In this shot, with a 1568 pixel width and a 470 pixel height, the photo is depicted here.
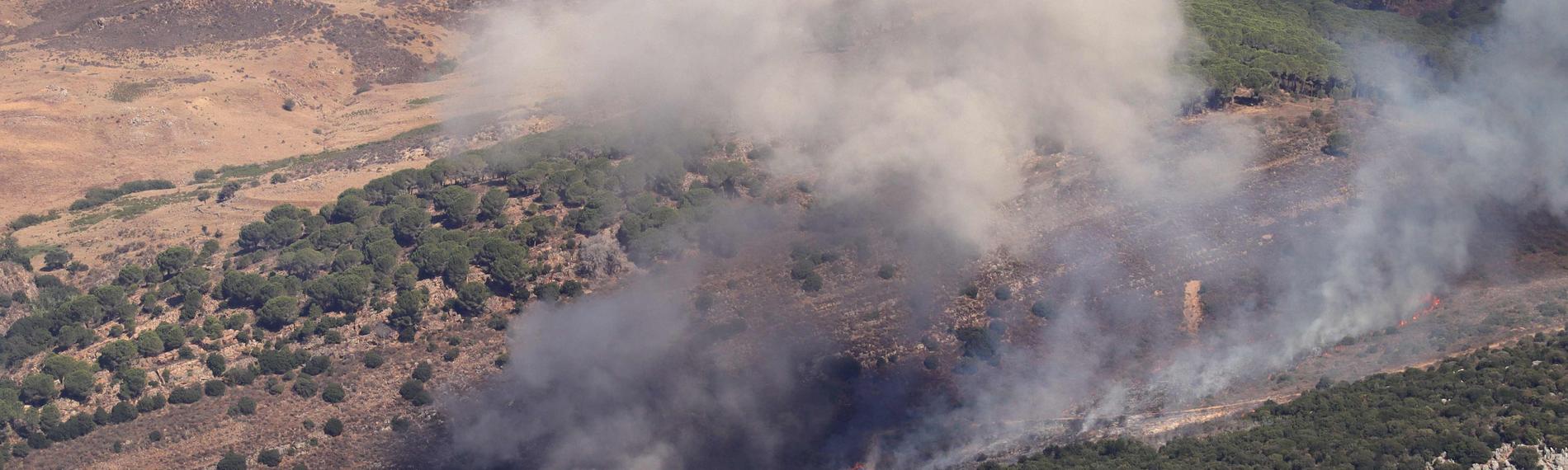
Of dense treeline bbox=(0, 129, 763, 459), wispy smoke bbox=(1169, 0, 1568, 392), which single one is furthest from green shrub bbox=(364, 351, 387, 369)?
wispy smoke bbox=(1169, 0, 1568, 392)

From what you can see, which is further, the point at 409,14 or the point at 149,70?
the point at 409,14

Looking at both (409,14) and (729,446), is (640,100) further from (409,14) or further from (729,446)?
(409,14)

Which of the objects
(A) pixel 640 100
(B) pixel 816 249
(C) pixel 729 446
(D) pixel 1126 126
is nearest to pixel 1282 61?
(D) pixel 1126 126

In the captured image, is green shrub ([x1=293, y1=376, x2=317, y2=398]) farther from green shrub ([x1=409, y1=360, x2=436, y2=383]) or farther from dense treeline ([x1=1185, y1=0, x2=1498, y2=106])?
dense treeline ([x1=1185, y1=0, x2=1498, y2=106])

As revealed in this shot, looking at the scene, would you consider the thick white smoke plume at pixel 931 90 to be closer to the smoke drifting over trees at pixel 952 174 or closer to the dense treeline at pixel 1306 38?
the smoke drifting over trees at pixel 952 174

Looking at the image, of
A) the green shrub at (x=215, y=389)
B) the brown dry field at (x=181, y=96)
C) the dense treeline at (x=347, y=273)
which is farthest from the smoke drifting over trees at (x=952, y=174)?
the brown dry field at (x=181, y=96)

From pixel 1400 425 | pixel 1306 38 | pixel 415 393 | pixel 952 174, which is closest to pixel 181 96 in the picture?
pixel 415 393
